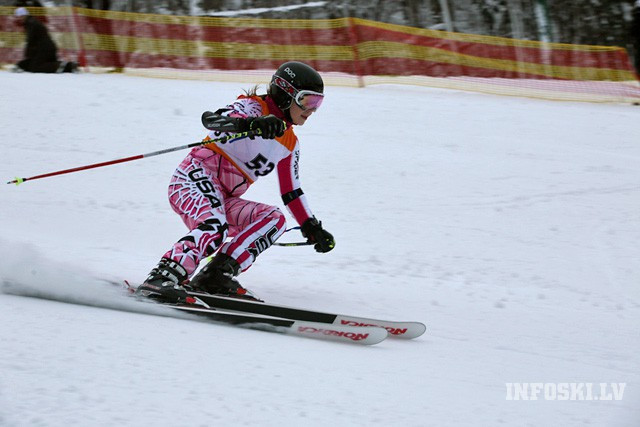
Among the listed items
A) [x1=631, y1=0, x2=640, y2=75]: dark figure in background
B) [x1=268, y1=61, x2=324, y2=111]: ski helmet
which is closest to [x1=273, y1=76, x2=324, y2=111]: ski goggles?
[x1=268, y1=61, x2=324, y2=111]: ski helmet

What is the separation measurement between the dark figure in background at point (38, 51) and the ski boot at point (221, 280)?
345 inches

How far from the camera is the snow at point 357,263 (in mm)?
3168

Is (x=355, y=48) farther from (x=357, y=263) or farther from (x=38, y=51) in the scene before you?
(x=357, y=263)

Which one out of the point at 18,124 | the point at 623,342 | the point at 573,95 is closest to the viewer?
the point at 623,342

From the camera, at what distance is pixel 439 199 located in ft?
26.4

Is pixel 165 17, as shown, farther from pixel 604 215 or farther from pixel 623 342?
pixel 623 342

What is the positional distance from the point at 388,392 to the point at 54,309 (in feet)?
6.12

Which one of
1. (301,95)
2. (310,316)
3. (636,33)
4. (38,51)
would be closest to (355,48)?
(636,33)

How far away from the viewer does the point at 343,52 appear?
13.1 meters

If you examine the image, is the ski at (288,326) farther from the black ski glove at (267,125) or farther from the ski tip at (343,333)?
the black ski glove at (267,125)

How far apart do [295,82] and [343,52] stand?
857 cm

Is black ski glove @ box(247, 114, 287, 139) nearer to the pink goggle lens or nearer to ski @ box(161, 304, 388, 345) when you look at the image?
the pink goggle lens

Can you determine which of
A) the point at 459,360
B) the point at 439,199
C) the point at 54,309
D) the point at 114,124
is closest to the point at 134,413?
the point at 54,309

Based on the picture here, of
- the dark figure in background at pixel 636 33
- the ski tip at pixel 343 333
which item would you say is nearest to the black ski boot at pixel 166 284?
the ski tip at pixel 343 333
